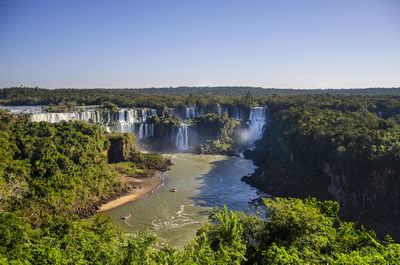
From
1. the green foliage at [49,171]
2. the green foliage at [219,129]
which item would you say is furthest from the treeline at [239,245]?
the green foliage at [219,129]

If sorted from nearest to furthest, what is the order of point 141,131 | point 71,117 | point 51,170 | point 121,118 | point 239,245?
point 239,245, point 51,170, point 71,117, point 121,118, point 141,131

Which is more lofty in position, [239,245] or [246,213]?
[239,245]

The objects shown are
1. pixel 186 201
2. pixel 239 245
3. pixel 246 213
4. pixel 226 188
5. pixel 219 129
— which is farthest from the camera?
pixel 219 129

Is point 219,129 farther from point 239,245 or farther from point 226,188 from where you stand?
point 239,245

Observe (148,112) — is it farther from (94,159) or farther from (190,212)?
(190,212)

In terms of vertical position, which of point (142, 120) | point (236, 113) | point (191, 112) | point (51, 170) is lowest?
point (51, 170)

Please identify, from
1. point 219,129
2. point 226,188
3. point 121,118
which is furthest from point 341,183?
point 121,118

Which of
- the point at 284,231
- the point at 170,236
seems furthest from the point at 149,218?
the point at 284,231

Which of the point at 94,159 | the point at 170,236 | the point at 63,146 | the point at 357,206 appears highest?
the point at 63,146
